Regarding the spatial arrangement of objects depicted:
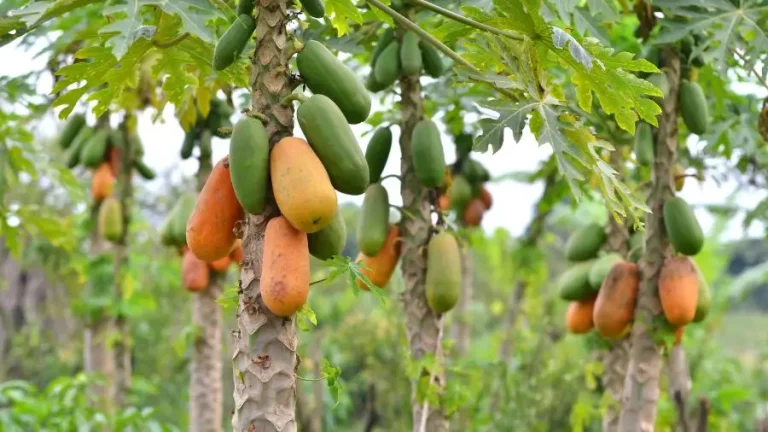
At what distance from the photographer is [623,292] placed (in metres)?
2.97

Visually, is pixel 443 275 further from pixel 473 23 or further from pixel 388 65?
pixel 473 23

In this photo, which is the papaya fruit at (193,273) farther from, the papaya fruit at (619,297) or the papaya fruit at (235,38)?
the papaya fruit at (235,38)

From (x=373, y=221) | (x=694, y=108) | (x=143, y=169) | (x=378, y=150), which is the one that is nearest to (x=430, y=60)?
(x=378, y=150)

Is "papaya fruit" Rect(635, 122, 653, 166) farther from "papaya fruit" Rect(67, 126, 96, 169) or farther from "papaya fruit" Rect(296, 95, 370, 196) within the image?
"papaya fruit" Rect(67, 126, 96, 169)

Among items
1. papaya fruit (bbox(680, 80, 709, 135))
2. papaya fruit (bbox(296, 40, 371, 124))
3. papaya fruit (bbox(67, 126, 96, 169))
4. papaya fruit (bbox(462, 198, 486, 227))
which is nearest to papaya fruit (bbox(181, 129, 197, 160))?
papaya fruit (bbox(67, 126, 96, 169))

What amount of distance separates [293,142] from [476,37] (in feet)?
2.52

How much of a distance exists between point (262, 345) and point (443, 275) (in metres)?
1.08

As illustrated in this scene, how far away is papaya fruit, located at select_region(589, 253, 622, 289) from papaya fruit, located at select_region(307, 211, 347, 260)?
163 cm

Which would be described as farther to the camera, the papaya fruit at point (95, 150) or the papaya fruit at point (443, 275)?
the papaya fruit at point (95, 150)

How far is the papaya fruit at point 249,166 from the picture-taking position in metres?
1.73

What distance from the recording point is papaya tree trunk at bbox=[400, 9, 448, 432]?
2.88m

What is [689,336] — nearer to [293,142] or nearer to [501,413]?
[501,413]

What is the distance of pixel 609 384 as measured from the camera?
12.3ft

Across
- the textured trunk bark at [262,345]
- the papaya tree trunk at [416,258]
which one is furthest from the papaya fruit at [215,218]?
the papaya tree trunk at [416,258]
